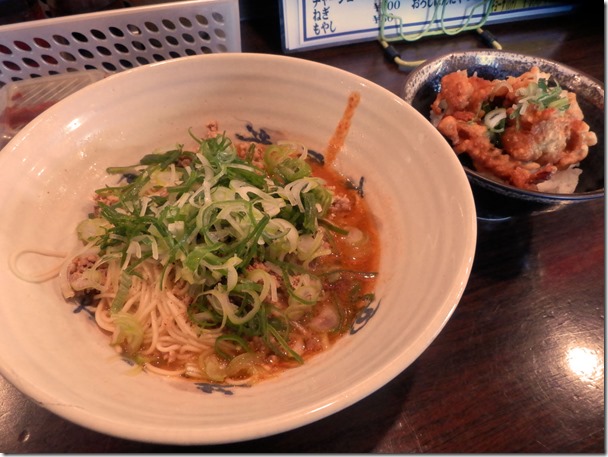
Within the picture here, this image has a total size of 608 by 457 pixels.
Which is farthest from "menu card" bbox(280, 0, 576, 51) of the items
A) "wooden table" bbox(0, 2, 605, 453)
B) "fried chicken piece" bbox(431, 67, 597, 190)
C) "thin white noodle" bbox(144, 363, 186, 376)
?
"thin white noodle" bbox(144, 363, 186, 376)

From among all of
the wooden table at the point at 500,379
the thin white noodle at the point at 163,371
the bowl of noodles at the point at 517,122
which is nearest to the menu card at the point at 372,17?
the bowl of noodles at the point at 517,122

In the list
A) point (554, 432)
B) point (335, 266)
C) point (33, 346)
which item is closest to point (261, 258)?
point (335, 266)

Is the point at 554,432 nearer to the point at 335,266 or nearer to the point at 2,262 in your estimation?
the point at 335,266

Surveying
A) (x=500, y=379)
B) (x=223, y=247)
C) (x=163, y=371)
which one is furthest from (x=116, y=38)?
(x=500, y=379)

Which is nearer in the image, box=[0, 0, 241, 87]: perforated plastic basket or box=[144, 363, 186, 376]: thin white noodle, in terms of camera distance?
box=[144, 363, 186, 376]: thin white noodle

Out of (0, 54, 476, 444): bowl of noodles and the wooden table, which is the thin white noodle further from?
the wooden table
